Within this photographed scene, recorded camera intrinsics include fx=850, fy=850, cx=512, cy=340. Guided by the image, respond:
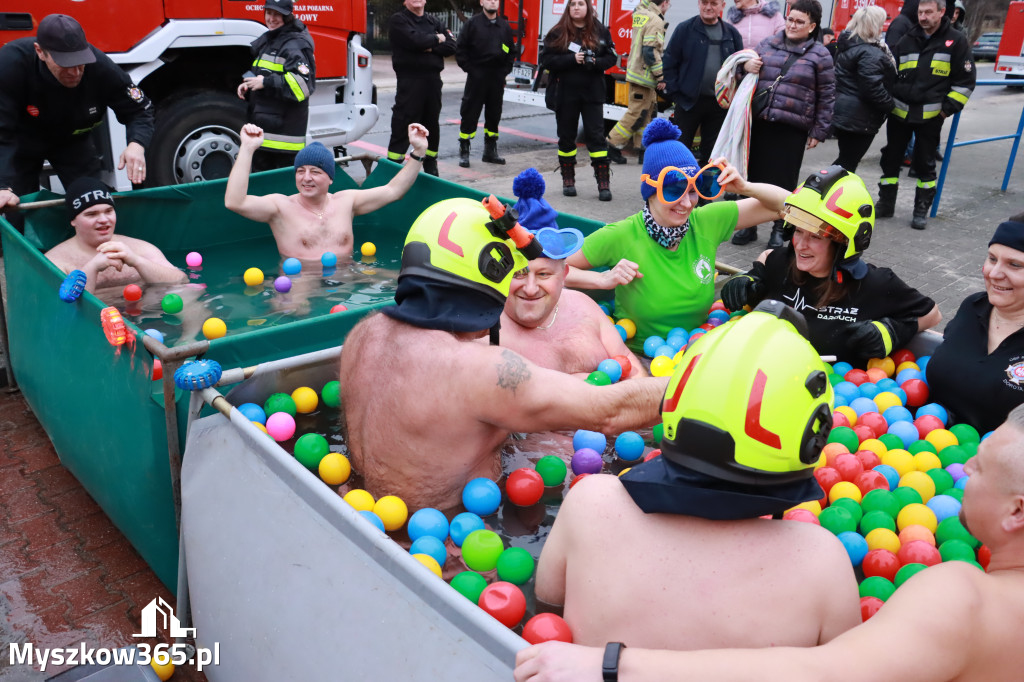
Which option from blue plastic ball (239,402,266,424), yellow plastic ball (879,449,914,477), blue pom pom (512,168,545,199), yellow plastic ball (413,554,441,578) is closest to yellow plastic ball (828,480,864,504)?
yellow plastic ball (879,449,914,477)

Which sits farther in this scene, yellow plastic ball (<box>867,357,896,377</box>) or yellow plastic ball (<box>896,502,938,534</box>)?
yellow plastic ball (<box>867,357,896,377</box>)

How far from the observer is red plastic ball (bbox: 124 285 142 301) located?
5699 mm

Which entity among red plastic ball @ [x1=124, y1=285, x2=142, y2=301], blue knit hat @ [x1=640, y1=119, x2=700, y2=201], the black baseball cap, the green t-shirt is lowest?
red plastic ball @ [x1=124, y1=285, x2=142, y2=301]

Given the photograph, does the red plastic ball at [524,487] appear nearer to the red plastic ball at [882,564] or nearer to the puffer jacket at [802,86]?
the red plastic ball at [882,564]

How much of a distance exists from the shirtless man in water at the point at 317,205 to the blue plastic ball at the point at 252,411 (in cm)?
258

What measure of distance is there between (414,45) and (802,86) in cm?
445

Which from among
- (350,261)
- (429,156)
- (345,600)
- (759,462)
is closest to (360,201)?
(350,261)

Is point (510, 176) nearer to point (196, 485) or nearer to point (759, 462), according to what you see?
point (196, 485)

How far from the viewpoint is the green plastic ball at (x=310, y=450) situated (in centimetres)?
376

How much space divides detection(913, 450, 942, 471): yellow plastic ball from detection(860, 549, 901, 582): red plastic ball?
80cm

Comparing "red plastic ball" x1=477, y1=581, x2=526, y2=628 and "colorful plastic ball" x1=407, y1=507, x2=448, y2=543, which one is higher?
"red plastic ball" x1=477, y1=581, x2=526, y2=628

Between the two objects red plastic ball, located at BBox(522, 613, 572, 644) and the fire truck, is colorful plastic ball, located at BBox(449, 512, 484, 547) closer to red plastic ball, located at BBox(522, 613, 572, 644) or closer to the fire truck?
red plastic ball, located at BBox(522, 613, 572, 644)

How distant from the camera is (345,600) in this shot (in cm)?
237

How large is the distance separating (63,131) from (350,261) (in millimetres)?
2189
